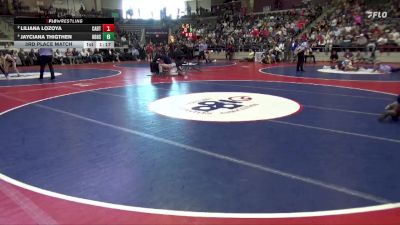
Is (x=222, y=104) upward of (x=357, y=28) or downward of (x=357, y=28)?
downward

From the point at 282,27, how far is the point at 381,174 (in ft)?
83.8

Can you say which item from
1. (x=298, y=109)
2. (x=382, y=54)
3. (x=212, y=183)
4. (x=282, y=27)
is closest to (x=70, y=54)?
(x=282, y=27)

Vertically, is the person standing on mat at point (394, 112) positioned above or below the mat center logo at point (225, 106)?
above

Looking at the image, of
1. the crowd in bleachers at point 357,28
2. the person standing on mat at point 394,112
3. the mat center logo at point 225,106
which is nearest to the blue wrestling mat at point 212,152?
the mat center logo at point 225,106

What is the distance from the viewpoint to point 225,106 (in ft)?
25.9

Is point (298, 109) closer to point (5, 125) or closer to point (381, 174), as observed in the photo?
point (381, 174)

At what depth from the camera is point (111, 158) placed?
4.77 m

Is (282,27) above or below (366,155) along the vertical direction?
above

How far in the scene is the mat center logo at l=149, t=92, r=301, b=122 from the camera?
23.0 ft

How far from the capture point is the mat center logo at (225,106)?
7020 millimetres
